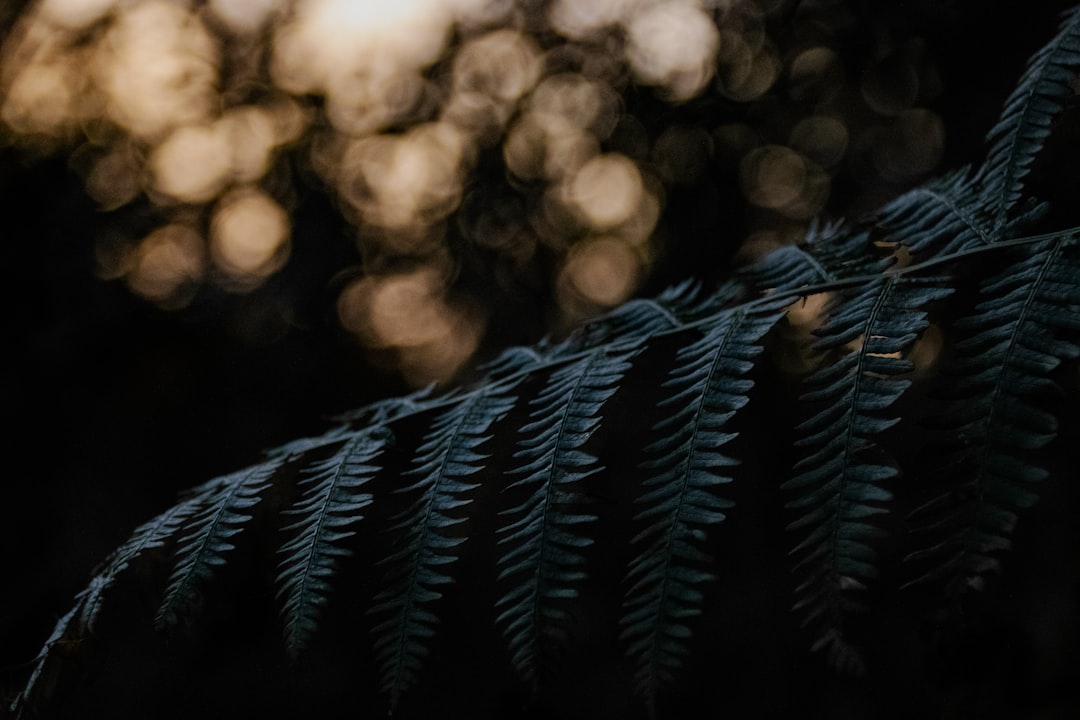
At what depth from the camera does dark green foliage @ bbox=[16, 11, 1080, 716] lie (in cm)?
59

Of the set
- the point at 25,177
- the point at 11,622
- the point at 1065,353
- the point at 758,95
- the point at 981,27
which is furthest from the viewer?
the point at 758,95

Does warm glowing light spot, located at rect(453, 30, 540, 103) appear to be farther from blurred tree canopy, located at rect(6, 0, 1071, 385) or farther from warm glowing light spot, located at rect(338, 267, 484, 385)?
warm glowing light spot, located at rect(338, 267, 484, 385)

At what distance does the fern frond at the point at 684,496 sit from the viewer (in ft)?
2.07

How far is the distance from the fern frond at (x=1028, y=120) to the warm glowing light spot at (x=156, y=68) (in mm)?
4465

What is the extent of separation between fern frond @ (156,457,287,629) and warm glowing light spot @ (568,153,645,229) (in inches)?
171

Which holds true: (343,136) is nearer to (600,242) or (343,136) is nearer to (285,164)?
(285,164)

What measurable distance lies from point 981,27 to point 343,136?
3.81 m

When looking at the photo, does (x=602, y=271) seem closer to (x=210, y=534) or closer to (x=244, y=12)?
(x=244, y=12)

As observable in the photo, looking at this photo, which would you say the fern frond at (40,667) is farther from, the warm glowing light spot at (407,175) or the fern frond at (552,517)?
the warm glowing light spot at (407,175)

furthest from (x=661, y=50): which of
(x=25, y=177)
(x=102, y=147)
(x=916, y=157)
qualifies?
(x=25, y=177)

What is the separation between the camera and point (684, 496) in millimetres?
708

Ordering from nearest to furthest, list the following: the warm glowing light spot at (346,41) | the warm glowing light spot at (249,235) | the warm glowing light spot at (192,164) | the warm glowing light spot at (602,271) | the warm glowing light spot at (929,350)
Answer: the warm glowing light spot at (929,350) < the warm glowing light spot at (192,164) < the warm glowing light spot at (249,235) < the warm glowing light spot at (346,41) < the warm glowing light spot at (602,271)

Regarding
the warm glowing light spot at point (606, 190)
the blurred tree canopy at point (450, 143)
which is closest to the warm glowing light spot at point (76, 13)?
the blurred tree canopy at point (450, 143)

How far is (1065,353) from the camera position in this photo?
0.62 metres
